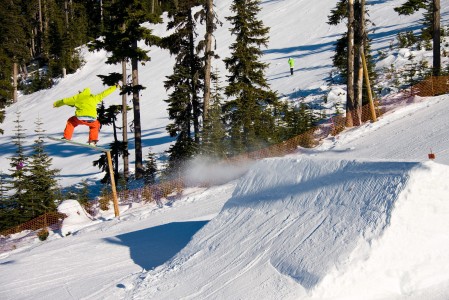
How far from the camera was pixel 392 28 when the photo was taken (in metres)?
38.7

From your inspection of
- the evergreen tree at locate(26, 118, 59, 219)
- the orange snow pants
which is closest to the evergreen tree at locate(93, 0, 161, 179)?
the evergreen tree at locate(26, 118, 59, 219)

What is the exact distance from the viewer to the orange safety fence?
16.3m

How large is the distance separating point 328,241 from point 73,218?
12.1 meters

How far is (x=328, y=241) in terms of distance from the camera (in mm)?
5777

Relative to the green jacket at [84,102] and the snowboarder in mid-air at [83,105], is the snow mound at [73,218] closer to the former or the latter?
the snowboarder in mid-air at [83,105]

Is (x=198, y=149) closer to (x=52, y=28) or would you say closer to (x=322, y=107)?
(x=322, y=107)

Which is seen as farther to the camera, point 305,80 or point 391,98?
point 305,80

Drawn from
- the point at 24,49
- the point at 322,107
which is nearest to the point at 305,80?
the point at 322,107

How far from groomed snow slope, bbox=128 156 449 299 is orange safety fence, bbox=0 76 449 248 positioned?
8409 millimetres

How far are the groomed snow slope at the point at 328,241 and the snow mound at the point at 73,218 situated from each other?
832 cm

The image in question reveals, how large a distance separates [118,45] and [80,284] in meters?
14.9

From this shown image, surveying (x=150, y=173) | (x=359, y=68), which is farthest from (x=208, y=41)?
(x=150, y=173)

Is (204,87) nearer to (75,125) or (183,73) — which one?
(183,73)

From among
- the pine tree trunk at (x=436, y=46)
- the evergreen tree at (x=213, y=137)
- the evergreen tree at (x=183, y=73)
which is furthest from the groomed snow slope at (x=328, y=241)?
→ the pine tree trunk at (x=436, y=46)
